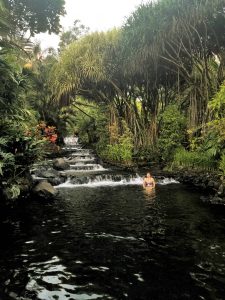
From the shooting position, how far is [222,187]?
12430mm

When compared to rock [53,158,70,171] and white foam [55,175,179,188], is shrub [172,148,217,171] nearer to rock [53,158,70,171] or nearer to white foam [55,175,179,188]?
white foam [55,175,179,188]

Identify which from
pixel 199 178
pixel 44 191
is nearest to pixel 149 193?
pixel 199 178

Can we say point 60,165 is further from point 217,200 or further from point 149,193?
point 217,200

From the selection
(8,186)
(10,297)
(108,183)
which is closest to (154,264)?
(10,297)

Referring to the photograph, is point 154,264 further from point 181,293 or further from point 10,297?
point 10,297

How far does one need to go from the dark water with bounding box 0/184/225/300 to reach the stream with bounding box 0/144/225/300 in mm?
15

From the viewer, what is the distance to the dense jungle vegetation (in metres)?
12.9

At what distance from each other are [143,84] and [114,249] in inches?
656

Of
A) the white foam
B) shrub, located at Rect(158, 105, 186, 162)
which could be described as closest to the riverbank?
the white foam

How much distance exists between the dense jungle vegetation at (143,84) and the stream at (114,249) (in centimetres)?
210

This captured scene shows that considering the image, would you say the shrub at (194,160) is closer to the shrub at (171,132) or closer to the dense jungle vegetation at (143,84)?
the dense jungle vegetation at (143,84)

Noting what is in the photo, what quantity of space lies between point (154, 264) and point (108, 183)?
35.5 ft

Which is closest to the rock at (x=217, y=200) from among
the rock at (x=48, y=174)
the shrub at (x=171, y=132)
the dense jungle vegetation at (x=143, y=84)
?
the dense jungle vegetation at (x=143, y=84)

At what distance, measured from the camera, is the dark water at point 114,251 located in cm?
572
